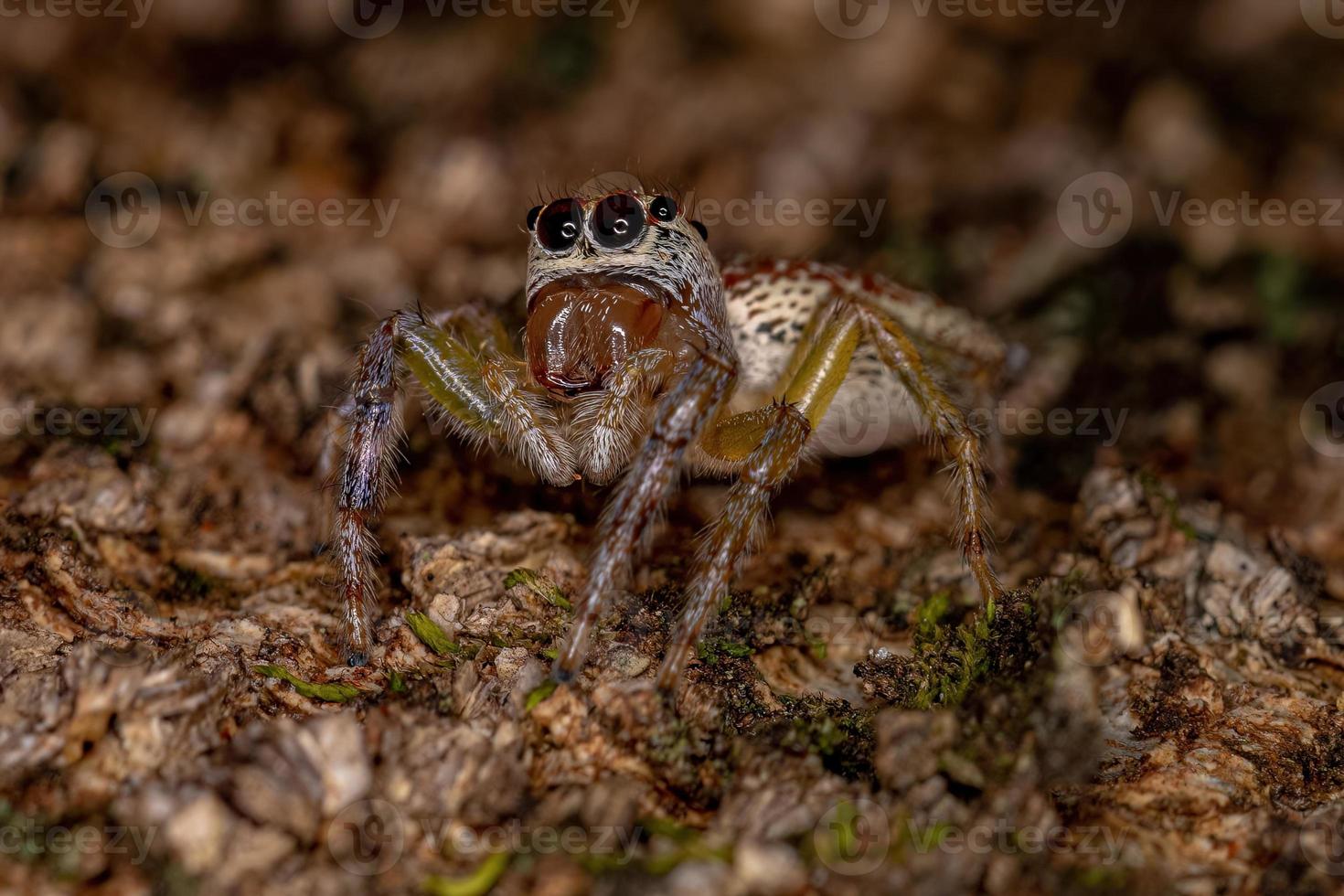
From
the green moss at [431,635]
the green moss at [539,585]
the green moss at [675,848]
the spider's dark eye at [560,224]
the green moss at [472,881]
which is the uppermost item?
the spider's dark eye at [560,224]

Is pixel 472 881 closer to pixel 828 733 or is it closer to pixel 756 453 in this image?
pixel 828 733

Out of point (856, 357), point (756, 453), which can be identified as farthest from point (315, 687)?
point (856, 357)

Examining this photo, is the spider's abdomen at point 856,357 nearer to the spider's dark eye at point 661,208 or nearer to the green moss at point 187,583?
the spider's dark eye at point 661,208

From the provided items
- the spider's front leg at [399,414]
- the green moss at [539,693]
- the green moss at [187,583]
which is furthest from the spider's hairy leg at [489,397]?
the green moss at [187,583]

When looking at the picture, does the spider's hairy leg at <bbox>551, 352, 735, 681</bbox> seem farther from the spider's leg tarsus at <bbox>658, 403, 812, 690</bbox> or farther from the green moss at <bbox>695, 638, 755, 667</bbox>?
the green moss at <bbox>695, 638, 755, 667</bbox>

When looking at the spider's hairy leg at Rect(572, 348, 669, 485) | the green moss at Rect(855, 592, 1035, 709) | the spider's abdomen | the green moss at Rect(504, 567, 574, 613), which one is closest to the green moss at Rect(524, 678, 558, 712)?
the green moss at Rect(504, 567, 574, 613)

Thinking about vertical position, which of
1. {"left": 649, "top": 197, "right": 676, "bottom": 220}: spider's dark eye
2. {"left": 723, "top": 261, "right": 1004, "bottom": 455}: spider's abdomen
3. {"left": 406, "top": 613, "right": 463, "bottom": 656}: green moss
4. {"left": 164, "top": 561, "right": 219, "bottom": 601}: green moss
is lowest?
{"left": 164, "top": 561, "right": 219, "bottom": 601}: green moss

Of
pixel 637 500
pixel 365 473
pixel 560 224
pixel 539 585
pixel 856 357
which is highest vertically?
pixel 560 224
